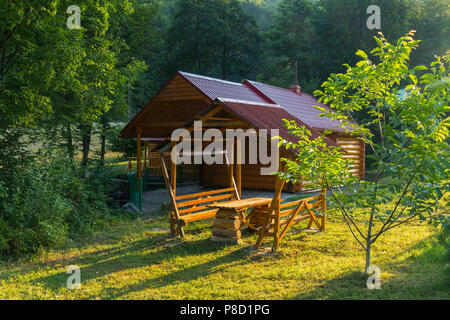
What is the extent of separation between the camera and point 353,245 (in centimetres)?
816

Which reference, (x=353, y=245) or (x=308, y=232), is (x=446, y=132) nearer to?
(x=353, y=245)

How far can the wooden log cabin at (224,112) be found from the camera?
874 centimetres

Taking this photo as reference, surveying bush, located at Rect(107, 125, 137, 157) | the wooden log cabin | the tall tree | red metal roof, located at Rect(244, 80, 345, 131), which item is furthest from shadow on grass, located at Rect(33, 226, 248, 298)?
the tall tree

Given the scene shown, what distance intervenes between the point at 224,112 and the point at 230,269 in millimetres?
4148

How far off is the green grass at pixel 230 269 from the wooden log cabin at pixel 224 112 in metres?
2.52

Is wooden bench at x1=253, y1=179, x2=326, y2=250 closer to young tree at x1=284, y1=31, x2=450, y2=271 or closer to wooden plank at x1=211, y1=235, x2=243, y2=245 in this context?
wooden plank at x1=211, y1=235, x2=243, y2=245

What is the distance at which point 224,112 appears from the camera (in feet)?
30.9

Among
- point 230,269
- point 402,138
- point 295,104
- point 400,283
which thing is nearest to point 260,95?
point 295,104

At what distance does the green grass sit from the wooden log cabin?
2.52 m

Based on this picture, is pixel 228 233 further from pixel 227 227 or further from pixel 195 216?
pixel 195 216

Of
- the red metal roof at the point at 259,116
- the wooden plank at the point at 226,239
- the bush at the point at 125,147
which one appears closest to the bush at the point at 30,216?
the wooden plank at the point at 226,239

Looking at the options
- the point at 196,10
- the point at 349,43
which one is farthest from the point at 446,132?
the point at 196,10

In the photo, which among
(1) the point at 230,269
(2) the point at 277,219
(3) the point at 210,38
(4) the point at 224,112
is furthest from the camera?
(3) the point at 210,38
